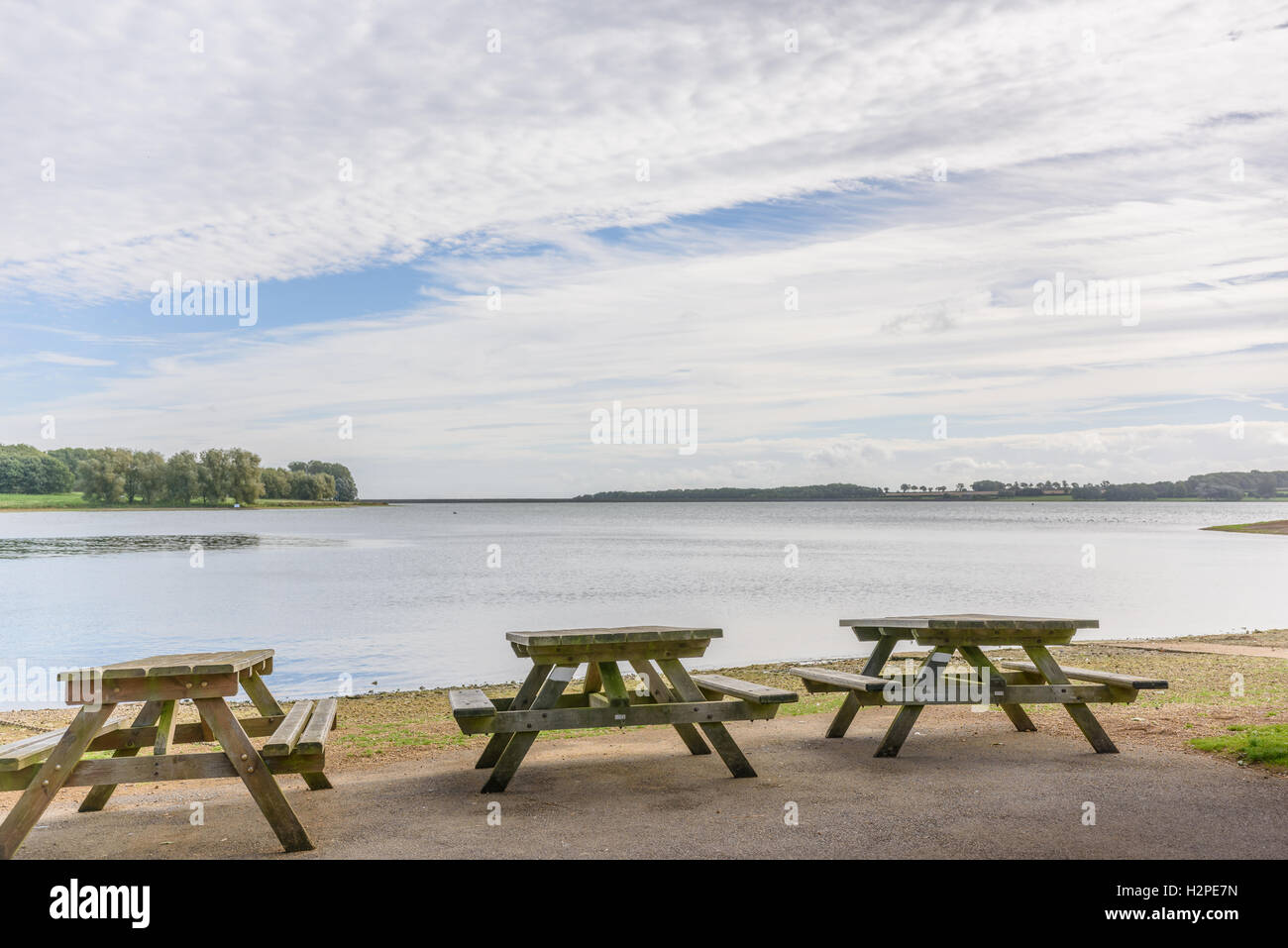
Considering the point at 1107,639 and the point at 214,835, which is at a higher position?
the point at 214,835

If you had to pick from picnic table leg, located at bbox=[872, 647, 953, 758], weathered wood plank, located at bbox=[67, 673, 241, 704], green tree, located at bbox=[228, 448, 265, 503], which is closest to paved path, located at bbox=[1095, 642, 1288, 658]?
picnic table leg, located at bbox=[872, 647, 953, 758]

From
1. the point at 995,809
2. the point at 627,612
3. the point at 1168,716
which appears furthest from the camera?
the point at 627,612

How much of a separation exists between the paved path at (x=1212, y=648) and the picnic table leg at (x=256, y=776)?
51.5 feet

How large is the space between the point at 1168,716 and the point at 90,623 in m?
26.0

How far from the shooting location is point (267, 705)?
7156 millimetres

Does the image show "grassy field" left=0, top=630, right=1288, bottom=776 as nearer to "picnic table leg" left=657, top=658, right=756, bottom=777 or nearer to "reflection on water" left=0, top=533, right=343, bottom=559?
"picnic table leg" left=657, top=658, right=756, bottom=777

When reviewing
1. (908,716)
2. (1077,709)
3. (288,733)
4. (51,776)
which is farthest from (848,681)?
(51,776)

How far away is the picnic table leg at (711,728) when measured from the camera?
6605 millimetres

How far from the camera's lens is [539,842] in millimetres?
5383

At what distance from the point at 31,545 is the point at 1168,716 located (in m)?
72.9

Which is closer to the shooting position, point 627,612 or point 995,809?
point 995,809
